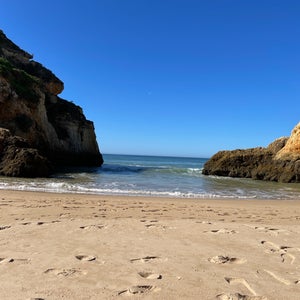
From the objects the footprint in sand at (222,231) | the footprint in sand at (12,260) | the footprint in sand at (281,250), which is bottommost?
the footprint in sand at (12,260)

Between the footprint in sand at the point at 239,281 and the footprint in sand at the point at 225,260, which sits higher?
the footprint in sand at the point at 225,260

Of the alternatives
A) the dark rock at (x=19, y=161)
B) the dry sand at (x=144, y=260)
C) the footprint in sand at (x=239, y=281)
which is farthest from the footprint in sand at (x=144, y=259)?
the dark rock at (x=19, y=161)

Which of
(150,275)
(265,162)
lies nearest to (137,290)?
(150,275)

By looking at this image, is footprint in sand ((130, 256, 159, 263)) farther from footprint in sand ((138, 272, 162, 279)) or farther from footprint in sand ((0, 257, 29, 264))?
footprint in sand ((0, 257, 29, 264))

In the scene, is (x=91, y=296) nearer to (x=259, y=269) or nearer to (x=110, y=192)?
(x=259, y=269)

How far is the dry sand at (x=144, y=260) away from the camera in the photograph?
304 centimetres

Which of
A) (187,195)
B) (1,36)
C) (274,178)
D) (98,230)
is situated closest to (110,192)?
(187,195)

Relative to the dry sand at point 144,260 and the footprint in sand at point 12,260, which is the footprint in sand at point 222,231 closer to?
the dry sand at point 144,260

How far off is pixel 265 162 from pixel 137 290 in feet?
85.4

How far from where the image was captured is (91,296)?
2.87m

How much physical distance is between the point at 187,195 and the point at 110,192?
3115 mm

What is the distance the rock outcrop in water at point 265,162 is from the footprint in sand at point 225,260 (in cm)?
2112

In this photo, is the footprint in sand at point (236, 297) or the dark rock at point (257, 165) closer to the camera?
the footprint in sand at point (236, 297)

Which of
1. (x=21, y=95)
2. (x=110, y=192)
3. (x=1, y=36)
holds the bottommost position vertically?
(x=110, y=192)
